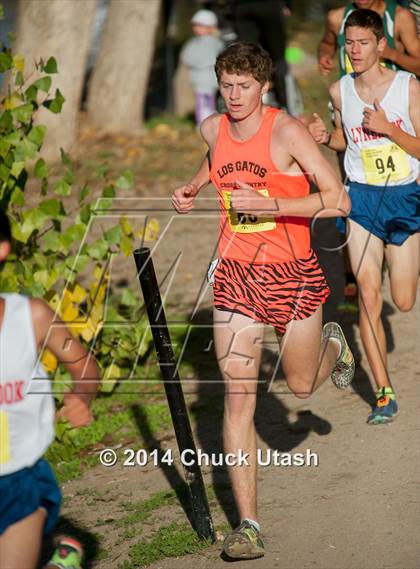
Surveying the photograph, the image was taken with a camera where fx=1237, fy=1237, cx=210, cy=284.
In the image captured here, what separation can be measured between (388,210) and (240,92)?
65.9 inches

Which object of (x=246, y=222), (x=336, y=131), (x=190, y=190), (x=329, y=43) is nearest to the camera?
(x=246, y=222)

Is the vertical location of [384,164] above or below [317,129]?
below

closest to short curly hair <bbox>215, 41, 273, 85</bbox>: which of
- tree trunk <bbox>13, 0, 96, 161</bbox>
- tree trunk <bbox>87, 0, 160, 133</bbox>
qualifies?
tree trunk <bbox>13, 0, 96, 161</bbox>

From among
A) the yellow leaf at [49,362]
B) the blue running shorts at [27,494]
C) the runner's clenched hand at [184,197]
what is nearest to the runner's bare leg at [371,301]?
the runner's clenched hand at [184,197]

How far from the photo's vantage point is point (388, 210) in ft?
22.7

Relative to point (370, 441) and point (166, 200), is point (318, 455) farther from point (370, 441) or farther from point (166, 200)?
point (166, 200)

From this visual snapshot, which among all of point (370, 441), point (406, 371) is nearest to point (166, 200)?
point (406, 371)

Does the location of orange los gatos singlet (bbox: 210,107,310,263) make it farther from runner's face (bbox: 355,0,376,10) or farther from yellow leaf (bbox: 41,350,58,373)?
runner's face (bbox: 355,0,376,10)

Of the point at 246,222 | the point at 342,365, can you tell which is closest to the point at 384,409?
the point at 342,365

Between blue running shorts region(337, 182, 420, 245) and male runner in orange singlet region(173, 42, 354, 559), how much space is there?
111 centimetres

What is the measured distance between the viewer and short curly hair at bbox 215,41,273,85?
5.52 m

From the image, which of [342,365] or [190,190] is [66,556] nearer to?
[190,190]

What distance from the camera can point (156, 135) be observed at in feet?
48.4

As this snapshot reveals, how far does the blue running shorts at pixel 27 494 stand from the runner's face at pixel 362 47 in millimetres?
3271
